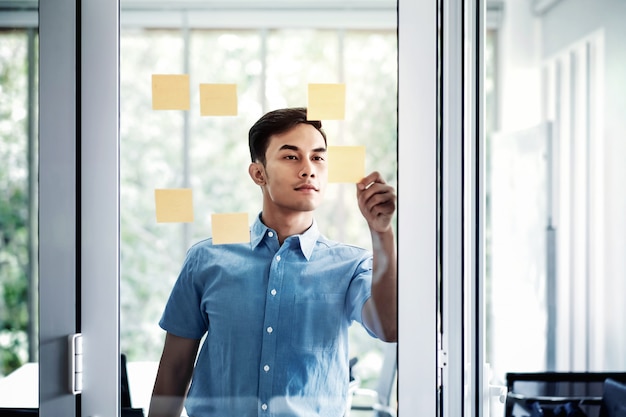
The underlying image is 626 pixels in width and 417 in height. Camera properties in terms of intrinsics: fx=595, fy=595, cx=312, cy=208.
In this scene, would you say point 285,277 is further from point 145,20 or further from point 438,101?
point 145,20

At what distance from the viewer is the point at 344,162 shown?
1.30 meters

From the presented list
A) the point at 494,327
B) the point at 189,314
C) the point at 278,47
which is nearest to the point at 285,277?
the point at 189,314

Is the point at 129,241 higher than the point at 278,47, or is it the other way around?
the point at 278,47

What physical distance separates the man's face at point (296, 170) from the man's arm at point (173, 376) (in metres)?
0.37

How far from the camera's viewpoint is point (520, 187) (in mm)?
3182

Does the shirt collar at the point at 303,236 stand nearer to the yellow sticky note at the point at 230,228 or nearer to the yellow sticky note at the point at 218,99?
the yellow sticky note at the point at 230,228

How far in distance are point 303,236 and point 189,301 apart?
29 cm

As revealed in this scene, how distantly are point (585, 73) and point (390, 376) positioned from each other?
6.86 ft

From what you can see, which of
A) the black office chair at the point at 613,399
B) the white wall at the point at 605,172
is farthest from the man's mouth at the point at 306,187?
the white wall at the point at 605,172

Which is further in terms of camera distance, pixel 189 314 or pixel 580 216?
pixel 580 216

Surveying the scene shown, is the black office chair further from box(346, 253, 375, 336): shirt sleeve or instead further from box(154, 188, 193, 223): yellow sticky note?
box(154, 188, 193, 223): yellow sticky note

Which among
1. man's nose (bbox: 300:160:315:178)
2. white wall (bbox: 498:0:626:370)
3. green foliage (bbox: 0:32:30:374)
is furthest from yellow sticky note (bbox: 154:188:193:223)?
green foliage (bbox: 0:32:30:374)

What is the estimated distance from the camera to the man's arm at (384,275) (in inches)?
52.3

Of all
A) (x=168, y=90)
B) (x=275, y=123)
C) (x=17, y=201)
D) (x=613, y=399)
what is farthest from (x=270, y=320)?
(x=17, y=201)
